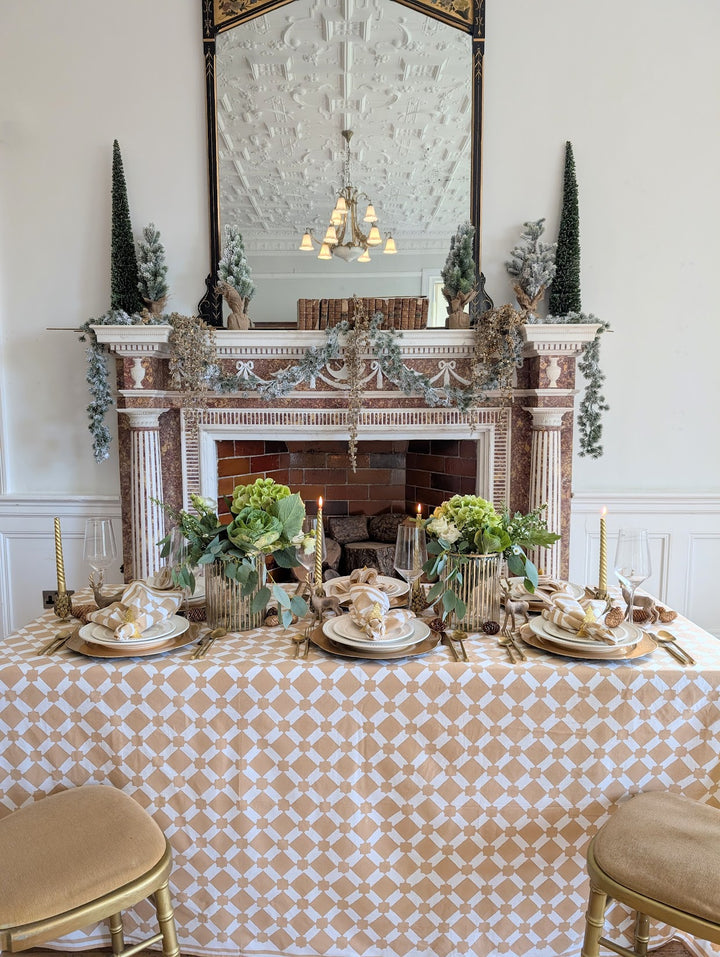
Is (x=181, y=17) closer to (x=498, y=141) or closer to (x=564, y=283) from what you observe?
(x=498, y=141)

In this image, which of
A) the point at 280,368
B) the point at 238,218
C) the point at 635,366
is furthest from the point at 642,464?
the point at 238,218

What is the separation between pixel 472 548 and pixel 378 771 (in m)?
0.55

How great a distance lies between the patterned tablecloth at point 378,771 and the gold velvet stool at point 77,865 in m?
0.11

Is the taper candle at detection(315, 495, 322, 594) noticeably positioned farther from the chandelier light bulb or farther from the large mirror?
the chandelier light bulb

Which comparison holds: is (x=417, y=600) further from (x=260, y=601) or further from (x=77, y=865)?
(x=77, y=865)

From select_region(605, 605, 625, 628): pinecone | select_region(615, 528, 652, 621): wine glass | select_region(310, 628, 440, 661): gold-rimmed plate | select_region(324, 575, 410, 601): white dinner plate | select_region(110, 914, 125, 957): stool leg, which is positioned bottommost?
select_region(110, 914, 125, 957): stool leg

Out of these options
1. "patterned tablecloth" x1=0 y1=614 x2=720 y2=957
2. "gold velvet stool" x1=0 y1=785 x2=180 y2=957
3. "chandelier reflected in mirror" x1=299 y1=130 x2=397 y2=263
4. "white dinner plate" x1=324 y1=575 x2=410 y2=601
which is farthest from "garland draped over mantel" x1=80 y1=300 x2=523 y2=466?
"gold velvet stool" x1=0 y1=785 x2=180 y2=957

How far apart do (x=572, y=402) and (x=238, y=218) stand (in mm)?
1881

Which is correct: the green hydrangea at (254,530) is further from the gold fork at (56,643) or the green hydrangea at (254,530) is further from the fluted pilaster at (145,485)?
the fluted pilaster at (145,485)

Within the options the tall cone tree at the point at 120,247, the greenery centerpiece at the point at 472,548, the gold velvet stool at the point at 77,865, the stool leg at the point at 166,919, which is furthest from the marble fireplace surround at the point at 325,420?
the stool leg at the point at 166,919

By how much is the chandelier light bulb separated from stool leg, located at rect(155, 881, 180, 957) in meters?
2.76

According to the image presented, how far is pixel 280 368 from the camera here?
3104 millimetres

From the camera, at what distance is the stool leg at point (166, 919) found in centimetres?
121

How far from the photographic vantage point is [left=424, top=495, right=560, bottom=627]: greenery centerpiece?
151 cm
